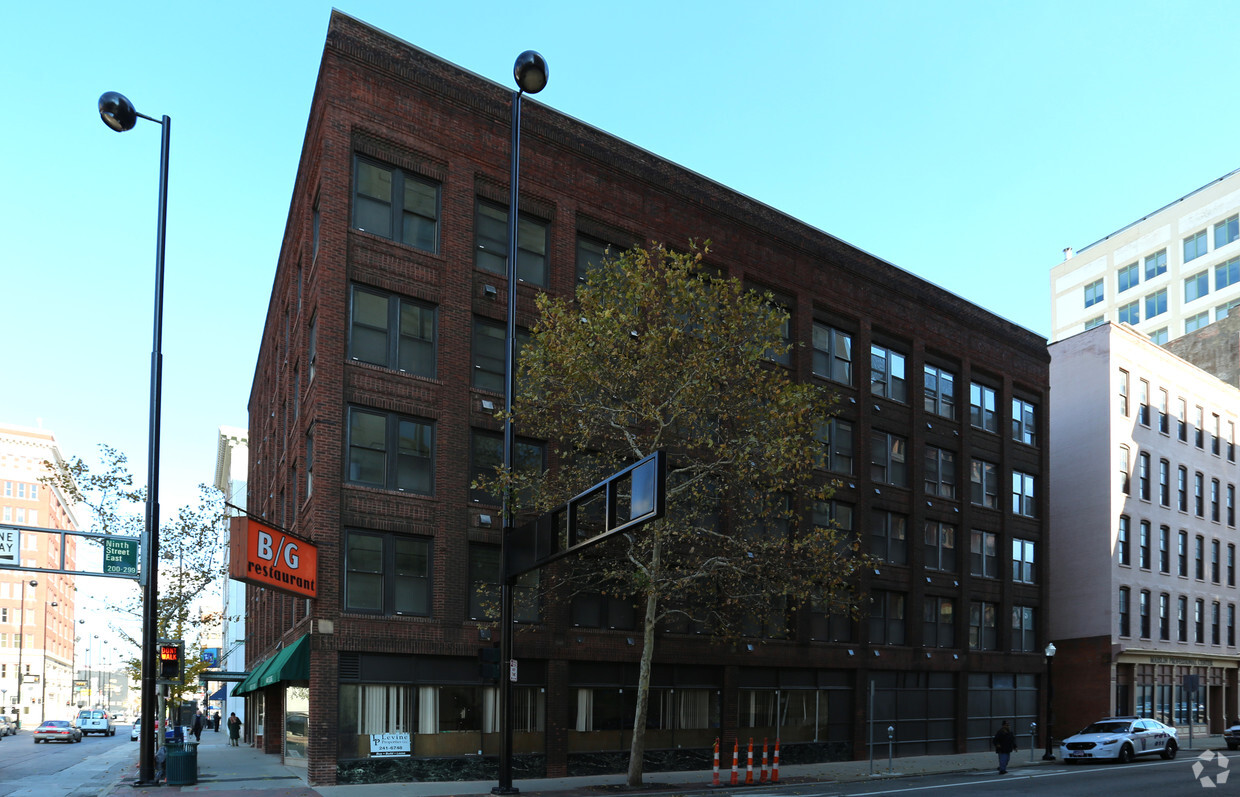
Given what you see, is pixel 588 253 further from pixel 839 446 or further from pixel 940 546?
pixel 940 546

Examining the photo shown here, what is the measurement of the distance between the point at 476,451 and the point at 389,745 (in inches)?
293

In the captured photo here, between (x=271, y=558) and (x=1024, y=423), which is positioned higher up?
(x=1024, y=423)

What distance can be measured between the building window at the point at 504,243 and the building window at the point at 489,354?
151cm

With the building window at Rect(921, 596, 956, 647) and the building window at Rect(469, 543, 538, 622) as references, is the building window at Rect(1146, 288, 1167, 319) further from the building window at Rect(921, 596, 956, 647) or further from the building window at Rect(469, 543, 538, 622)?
the building window at Rect(469, 543, 538, 622)

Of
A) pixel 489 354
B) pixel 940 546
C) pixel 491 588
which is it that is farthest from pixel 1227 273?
pixel 491 588

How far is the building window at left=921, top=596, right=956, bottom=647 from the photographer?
39.9 metres

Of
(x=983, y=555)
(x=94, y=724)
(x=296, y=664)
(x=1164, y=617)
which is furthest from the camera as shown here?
(x=94, y=724)

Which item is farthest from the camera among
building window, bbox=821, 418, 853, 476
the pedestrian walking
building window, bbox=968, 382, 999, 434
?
building window, bbox=968, 382, 999, 434

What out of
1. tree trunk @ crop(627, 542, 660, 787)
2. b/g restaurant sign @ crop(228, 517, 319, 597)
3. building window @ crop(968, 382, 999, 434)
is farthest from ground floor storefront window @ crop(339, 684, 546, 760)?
building window @ crop(968, 382, 999, 434)

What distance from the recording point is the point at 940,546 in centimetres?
4103

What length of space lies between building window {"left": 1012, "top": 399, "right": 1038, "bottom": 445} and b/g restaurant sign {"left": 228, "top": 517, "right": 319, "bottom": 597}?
104 ft

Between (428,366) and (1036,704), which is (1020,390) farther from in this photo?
(428,366)

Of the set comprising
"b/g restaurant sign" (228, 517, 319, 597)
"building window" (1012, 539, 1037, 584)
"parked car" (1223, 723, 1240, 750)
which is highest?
"b/g restaurant sign" (228, 517, 319, 597)

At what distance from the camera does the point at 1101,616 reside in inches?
1895
